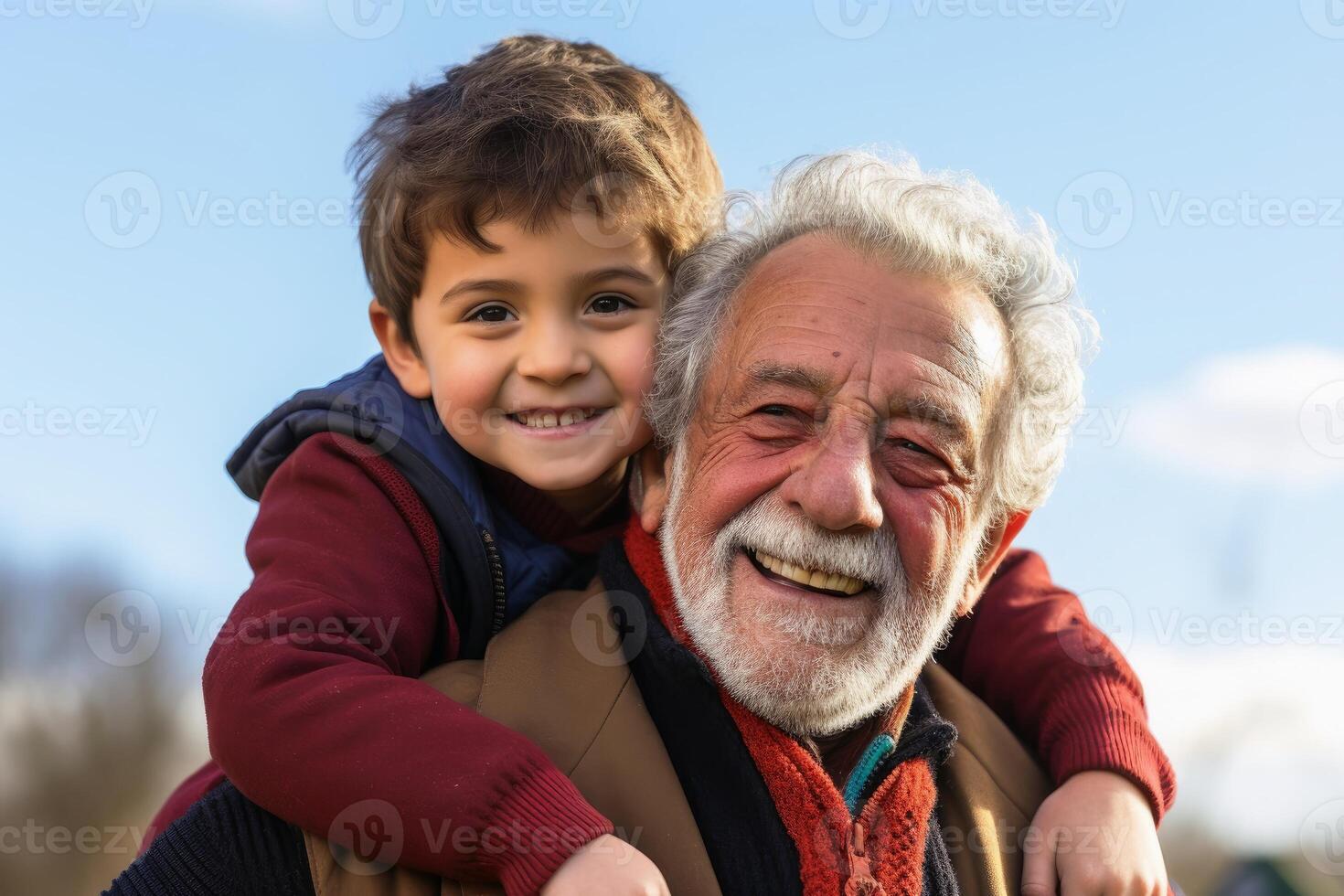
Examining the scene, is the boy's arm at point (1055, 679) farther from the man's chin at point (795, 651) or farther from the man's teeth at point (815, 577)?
the man's teeth at point (815, 577)

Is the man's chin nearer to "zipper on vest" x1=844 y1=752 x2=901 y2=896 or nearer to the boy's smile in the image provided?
"zipper on vest" x1=844 y1=752 x2=901 y2=896

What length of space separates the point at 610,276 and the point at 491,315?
1.05 ft

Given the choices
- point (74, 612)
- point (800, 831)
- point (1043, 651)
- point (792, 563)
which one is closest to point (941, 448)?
point (792, 563)

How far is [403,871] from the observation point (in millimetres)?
2459

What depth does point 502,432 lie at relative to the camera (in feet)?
10.6

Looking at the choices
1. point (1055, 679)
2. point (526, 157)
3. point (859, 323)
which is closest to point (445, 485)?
point (526, 157)

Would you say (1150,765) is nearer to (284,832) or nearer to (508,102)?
(284,832)

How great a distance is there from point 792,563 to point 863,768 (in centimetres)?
48

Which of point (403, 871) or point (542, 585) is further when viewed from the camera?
point (542, 585)

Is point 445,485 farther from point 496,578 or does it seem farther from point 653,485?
point 653,485

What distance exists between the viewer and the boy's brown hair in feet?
10.5

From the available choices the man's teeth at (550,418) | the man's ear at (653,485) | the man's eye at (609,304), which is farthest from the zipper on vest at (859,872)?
the man's eye at (609,304)

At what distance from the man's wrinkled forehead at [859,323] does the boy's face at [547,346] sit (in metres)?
0.30

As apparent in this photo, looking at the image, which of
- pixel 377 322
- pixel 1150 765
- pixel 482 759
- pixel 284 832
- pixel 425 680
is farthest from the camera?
pixel 377 322
